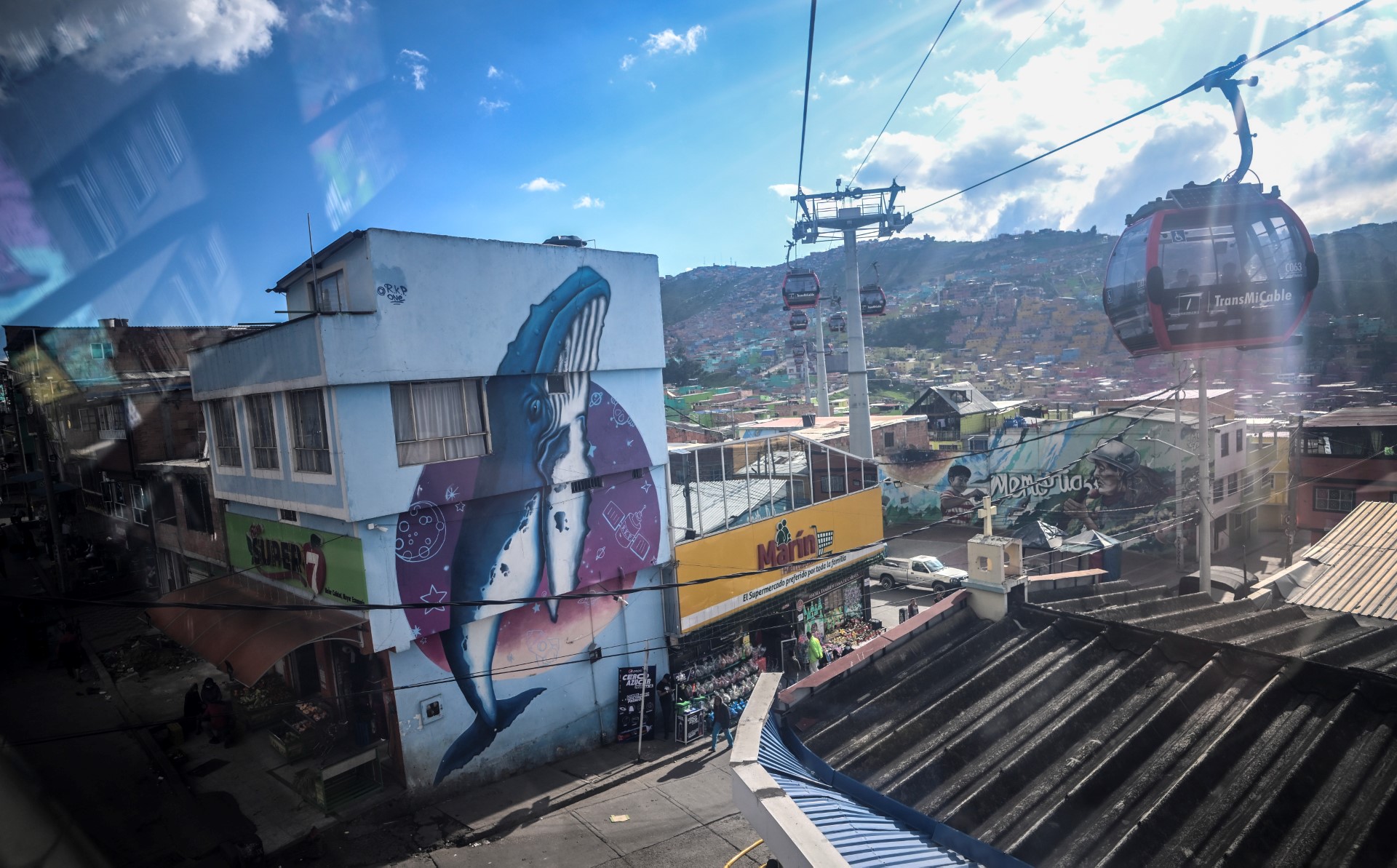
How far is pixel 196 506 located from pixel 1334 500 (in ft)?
119

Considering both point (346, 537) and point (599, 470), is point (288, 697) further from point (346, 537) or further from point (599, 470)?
point (599, 470)

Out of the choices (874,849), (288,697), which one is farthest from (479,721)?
(874,849)

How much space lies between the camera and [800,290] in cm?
2481

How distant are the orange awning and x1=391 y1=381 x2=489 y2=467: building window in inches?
107

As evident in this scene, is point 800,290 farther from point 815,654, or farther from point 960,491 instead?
point 960,491

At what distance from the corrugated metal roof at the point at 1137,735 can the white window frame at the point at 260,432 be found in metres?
10.2

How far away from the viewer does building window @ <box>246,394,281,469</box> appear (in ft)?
40.2

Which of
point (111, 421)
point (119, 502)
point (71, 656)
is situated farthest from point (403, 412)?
point (119, 502)

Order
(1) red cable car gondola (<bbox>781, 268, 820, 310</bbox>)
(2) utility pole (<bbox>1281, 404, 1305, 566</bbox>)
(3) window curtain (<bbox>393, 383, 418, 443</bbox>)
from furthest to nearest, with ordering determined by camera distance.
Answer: (2) utility pole (<bbox>1281, 404, 1305, 566</bbox>) → (1) red cable car gondola (<bbox>781, 268, 820, 310</bbox>) → (3) window curtain (<bbox>393, 383, 418, 443</bbox>)

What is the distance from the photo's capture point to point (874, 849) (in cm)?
439

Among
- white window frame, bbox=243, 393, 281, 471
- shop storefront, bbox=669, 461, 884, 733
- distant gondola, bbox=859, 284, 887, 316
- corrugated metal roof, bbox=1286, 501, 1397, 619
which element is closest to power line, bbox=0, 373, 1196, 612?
shop storefront, bbox=669, 461, 884, 733

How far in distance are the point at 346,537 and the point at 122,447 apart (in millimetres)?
13448

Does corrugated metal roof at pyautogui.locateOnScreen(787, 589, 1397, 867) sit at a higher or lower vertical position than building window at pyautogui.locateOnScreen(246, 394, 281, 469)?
lower

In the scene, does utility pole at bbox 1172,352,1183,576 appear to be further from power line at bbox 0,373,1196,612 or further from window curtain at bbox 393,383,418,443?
window curtain at bbox 393,383,418,443
